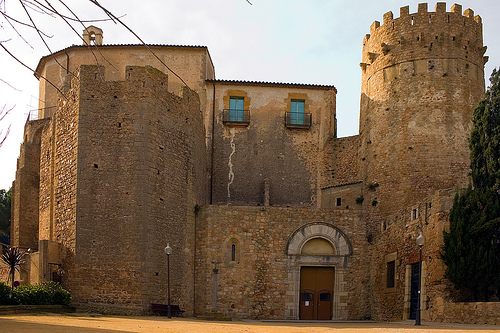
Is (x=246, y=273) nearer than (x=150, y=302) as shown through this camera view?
No

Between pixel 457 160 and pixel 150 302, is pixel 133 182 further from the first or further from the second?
pixel 457 160

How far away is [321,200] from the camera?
33.3 meters

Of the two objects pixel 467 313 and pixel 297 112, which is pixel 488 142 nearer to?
pixel 467 313

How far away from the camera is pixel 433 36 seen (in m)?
29.5

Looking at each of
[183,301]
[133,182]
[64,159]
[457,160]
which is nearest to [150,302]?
[183,301]

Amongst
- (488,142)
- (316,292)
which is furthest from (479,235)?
(316,292)

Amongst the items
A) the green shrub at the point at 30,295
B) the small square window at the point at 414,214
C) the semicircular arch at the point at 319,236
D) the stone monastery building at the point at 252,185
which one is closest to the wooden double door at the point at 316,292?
the stone monastery building at the point at 252,185

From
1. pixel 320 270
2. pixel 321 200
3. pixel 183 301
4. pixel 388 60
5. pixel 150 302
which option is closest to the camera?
pixel 150 302

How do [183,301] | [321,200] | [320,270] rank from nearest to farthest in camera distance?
[183,301] → [320,270] → [321,200]

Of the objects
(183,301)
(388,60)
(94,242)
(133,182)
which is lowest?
(183,301)

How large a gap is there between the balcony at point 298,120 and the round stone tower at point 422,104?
178 inches

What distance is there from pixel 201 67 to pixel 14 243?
11831mm

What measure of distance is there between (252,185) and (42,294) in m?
13.5

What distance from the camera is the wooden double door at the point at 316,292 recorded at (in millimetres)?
28047
